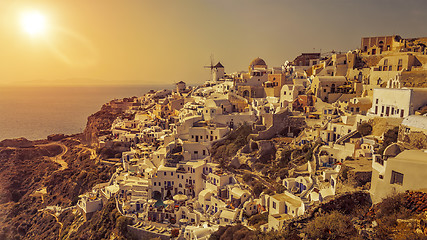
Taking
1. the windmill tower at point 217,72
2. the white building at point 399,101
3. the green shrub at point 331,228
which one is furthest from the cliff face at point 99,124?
the green shrub at point 331,228

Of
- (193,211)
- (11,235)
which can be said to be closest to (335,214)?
(193,211)

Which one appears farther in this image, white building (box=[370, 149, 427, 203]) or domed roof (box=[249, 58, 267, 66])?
domed roof (box=[249, 58, 267, 66])

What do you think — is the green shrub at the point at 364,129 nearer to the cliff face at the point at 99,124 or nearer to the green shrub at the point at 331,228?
the green shrub at the point at 331,228

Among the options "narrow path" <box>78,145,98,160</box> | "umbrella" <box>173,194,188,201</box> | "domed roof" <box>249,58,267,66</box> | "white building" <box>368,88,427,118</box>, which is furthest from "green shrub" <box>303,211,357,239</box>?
"domed roof" <box>249,58,267,66</box>

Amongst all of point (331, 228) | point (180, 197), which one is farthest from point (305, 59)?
point (331, 228)

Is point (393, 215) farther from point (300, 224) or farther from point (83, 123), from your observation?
point (83, 123)

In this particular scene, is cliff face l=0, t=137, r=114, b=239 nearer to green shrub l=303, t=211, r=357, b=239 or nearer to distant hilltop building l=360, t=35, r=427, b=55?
green shrub l=303, t=211, r=357, b=239
